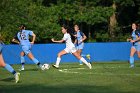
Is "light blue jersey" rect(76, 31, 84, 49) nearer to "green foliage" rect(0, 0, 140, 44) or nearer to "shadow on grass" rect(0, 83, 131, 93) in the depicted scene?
"green foliage" rect(0, 0, 140, 44)

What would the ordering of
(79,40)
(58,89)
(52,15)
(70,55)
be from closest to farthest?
1. (58,89)
2. (79,40)
3. (70,55)
4. (52,15)

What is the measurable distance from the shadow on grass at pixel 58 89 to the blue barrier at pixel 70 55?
18.1 metres

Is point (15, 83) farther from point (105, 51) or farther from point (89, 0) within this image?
point (89, 0)

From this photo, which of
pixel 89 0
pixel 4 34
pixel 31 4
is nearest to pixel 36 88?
pixel 4 34

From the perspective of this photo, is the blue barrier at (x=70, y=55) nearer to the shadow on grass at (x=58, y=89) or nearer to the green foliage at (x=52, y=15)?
the green foliage at (x=52, y=15)

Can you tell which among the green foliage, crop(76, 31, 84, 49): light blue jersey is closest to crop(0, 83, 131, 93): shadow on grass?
crop(76, 31, 84, 49): light blue jersey

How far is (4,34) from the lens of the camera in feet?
127

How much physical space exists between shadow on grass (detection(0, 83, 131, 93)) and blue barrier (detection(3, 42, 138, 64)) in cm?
1814

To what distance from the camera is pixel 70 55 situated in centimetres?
3234

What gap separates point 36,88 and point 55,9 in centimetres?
3683

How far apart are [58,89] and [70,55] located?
20.1 metres

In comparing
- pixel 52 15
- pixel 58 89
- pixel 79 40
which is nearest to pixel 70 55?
pixel 79 40

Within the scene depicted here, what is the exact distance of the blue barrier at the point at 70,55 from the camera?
31.3 meters

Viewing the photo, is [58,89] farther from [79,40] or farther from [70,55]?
[70,55]
